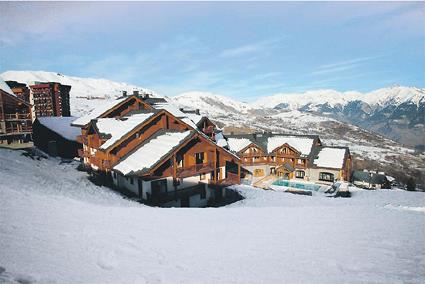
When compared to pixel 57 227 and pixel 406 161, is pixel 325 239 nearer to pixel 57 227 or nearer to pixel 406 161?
pixel 57 227

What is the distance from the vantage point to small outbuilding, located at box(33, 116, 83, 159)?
39.3 meters

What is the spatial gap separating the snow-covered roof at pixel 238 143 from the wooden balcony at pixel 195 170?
2897 centimetres

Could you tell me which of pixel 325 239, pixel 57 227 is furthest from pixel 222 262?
pixel 57 227

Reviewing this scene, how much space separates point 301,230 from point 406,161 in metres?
142

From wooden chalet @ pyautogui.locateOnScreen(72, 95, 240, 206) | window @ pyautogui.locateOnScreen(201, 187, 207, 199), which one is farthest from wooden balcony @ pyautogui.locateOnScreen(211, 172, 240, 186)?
window @ pyautogui.locateOnScreen(201, 187, 207, 199)

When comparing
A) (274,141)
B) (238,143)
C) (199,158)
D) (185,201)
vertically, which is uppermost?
(274,141)

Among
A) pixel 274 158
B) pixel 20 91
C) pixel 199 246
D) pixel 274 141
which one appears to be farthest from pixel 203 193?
pixel 20 91

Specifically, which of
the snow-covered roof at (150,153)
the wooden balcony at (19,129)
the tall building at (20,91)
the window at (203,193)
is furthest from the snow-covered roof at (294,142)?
the tall building at (20,91)

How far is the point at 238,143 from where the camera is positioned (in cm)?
5778

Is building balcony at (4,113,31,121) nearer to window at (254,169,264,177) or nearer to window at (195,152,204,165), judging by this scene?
window at (195,152,204,165)

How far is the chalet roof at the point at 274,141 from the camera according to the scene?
A: 54531mm

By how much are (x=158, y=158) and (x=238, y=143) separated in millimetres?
36516

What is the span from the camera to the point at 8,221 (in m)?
7.40

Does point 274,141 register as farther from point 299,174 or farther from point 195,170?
point 195,170
